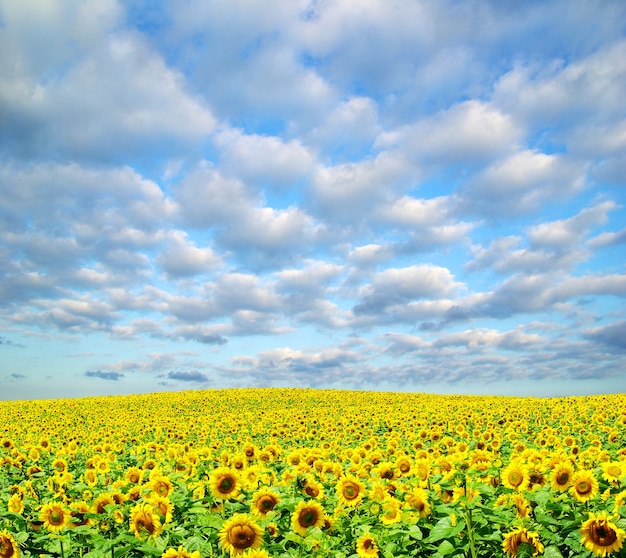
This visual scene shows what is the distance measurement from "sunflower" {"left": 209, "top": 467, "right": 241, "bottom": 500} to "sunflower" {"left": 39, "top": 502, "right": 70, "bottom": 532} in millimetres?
Result: 2165

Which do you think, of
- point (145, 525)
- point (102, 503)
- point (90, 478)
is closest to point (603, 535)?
point (145, 525)

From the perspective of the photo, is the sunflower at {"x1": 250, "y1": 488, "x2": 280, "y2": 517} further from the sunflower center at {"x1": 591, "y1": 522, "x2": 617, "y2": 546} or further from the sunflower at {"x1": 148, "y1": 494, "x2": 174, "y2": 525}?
the sunflower center at {"x1": 591, "y1": 522, "x2": 617, "y2": 546}

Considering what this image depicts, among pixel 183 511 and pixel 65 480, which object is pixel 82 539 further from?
pixel 65 480

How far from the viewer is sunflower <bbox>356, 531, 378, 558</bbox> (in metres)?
5.51

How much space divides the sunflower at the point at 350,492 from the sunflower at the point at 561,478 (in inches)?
91.3

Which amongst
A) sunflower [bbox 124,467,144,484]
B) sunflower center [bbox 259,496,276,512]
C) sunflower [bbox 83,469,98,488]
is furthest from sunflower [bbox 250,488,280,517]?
sunflower [bbox 83,469,98,488]

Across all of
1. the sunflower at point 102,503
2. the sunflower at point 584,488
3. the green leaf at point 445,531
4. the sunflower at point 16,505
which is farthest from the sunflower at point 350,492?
the sunflower at point 16,505

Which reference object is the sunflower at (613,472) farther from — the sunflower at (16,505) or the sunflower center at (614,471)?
the sunflower at (16,505)

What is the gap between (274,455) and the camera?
9914mm

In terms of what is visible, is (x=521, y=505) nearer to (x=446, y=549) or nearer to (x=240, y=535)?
(x=446, y=549)

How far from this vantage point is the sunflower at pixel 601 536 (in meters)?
4.66

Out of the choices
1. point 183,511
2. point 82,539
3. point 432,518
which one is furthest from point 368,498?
point 82,539

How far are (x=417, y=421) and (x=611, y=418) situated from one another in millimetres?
8287

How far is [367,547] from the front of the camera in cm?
559
